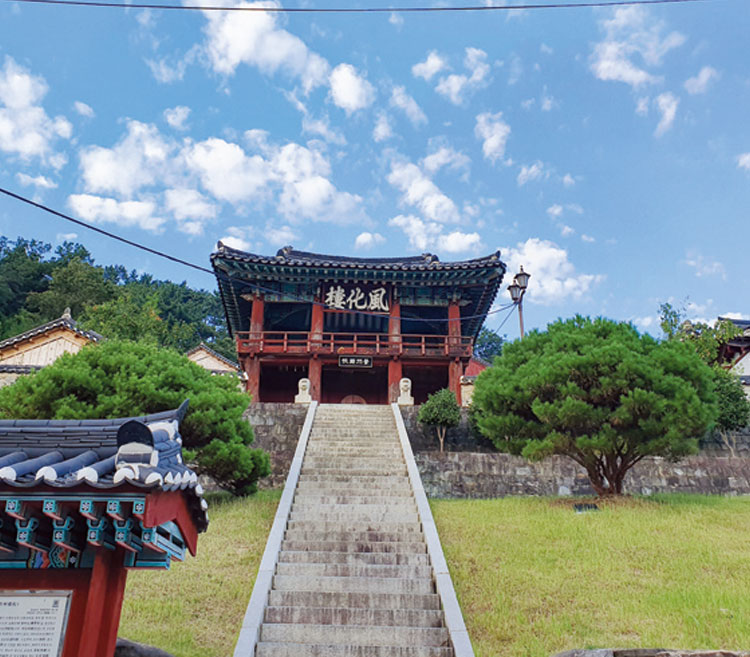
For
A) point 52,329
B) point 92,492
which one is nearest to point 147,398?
point 92,492

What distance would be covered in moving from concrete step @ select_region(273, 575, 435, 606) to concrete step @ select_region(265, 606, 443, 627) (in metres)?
0.56

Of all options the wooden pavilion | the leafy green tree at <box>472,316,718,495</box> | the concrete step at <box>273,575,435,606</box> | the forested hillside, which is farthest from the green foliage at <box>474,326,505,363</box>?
the concrete step at <box>273,575,435,606</box>

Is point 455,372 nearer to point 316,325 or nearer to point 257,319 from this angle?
point 316,325

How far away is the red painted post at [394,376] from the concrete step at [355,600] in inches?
564

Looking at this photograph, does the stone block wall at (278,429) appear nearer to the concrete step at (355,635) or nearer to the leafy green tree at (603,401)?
the leafy green tree at (603,401)

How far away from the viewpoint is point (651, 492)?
1498 centimetres

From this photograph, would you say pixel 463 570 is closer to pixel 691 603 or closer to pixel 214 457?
pixel 691 603

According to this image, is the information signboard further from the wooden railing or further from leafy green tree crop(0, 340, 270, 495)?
the wooden railing

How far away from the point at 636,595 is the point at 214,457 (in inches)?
313

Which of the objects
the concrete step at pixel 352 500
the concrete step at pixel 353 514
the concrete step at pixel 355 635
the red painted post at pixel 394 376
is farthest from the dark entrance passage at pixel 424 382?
the concrete step at pixel 355 635

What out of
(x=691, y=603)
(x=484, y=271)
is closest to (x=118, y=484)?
(x=691, y=603)

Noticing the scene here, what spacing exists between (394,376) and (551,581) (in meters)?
14.9

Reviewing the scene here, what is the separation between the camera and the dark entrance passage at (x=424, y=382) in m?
25.2

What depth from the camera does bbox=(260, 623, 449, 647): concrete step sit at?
6.85 metres
